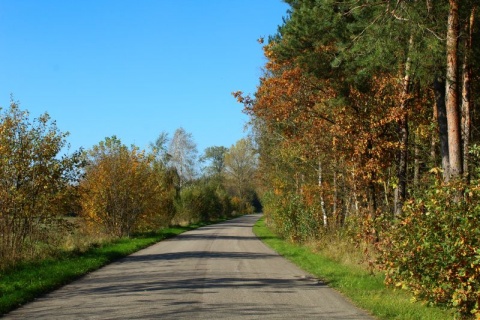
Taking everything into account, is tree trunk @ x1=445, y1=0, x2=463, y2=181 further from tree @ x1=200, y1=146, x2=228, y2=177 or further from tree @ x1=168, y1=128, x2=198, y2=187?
tree @ x1=200, y1=146, x2=228, y2=177

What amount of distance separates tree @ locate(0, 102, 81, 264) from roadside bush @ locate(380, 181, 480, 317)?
11.1m

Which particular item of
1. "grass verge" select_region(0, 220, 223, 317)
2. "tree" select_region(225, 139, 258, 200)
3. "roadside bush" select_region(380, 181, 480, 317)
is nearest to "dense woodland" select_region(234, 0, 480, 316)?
"roadside bush" select_region(380, 181, 480, 317)

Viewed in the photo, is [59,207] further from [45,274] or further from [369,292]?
[369,292]

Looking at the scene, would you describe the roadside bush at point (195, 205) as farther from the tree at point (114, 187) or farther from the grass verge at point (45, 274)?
the grass verge at point (45, 274)

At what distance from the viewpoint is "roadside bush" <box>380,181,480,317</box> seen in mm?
7809

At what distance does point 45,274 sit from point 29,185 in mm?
5343

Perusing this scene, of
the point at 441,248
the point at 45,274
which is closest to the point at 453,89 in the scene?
the point at 441,248

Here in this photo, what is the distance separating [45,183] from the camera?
59.7 ft

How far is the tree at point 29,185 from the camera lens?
16.0 meters

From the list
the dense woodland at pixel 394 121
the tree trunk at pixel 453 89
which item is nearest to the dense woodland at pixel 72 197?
the dense woodland at pixel 394 121

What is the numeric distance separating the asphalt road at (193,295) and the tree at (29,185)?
2.81 m

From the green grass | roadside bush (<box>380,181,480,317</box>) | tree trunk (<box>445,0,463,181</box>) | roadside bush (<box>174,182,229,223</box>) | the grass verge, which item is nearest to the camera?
roadside bush (<box>380,181,480,317</box>)

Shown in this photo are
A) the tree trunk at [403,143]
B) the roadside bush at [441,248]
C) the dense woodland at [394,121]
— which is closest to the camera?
the roadside bush at [441,248]

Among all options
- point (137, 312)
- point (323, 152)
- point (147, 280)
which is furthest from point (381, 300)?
point (323, 152)
